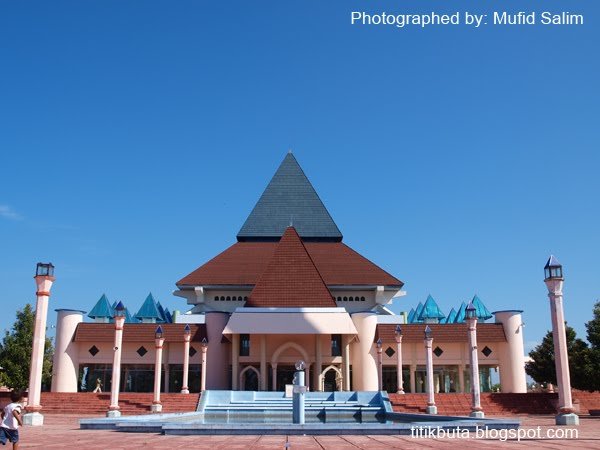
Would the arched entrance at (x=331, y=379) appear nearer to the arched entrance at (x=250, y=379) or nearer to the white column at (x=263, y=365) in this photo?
the white column at (x=263, y=365)

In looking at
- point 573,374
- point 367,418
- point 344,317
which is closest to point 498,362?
point 573,374

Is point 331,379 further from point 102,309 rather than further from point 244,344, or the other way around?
point 102,309

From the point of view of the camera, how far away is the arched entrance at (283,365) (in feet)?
95.3

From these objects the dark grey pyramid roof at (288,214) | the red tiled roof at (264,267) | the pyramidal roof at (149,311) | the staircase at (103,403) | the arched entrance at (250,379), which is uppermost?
the dark grey pyramid roof at (288,214)

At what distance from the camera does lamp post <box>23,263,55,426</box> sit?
1537cm

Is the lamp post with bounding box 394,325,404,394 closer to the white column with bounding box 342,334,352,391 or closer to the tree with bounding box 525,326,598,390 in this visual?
the white column with bounding box 342,334,352,391

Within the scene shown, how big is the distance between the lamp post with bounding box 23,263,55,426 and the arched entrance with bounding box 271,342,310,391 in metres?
14.3

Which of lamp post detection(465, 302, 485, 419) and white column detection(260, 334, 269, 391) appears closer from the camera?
lamp post detection(465, 302, 485, 419)

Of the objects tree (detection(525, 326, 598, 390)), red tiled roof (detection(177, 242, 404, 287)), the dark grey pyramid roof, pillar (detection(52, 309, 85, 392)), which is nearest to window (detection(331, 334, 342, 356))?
red tiled roof (detection(177, 242, 404, 287))

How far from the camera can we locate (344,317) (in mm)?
28625

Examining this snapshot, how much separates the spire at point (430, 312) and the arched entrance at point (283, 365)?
1245 cm

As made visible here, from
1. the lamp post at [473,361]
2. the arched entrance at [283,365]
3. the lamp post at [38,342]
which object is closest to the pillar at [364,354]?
the arched entrance at [283,365]

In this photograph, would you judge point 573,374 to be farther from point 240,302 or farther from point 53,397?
point 53,397

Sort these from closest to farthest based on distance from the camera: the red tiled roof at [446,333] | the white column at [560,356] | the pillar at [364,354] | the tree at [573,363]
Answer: the white column at [560,356]
the tree at [573,363]
the pillar at [364,354]
the red tiled roof at [446,333]
